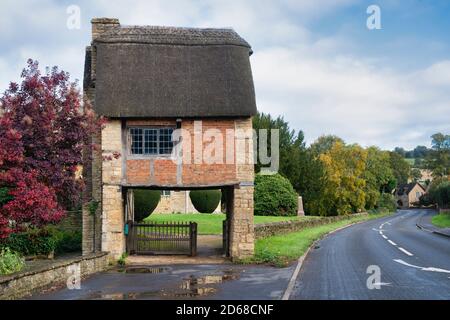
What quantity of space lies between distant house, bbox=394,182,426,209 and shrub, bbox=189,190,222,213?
9814 centimetres

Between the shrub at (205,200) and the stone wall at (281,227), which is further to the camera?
the shrub at (205,200)

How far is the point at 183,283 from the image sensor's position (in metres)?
14.6

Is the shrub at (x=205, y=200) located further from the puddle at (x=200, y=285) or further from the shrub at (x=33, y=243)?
the puddle at (x=200, y=285)

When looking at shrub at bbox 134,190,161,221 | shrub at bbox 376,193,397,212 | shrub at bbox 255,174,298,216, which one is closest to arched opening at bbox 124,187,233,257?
shrub at bbox 134,190,161,221

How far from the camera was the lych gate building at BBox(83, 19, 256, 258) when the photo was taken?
784 inches

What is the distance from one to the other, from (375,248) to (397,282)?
35.4 ft

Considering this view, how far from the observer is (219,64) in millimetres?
21000

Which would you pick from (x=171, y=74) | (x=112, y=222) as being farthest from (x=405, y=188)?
(x=112, y=222)

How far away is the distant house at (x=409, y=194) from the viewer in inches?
5404

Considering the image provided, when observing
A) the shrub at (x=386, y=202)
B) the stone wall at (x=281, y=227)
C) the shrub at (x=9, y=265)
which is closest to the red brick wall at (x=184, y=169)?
the shrub at (x=9, y=265)

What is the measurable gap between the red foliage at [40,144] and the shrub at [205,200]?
2912 centimetres

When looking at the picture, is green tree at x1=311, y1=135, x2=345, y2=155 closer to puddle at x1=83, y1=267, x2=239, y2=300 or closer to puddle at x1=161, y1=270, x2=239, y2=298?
puddle at x1=161, y1=270, x2=239, y2=298

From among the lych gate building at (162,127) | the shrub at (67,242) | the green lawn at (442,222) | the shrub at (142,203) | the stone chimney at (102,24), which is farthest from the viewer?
the green lawn at (442,222)
